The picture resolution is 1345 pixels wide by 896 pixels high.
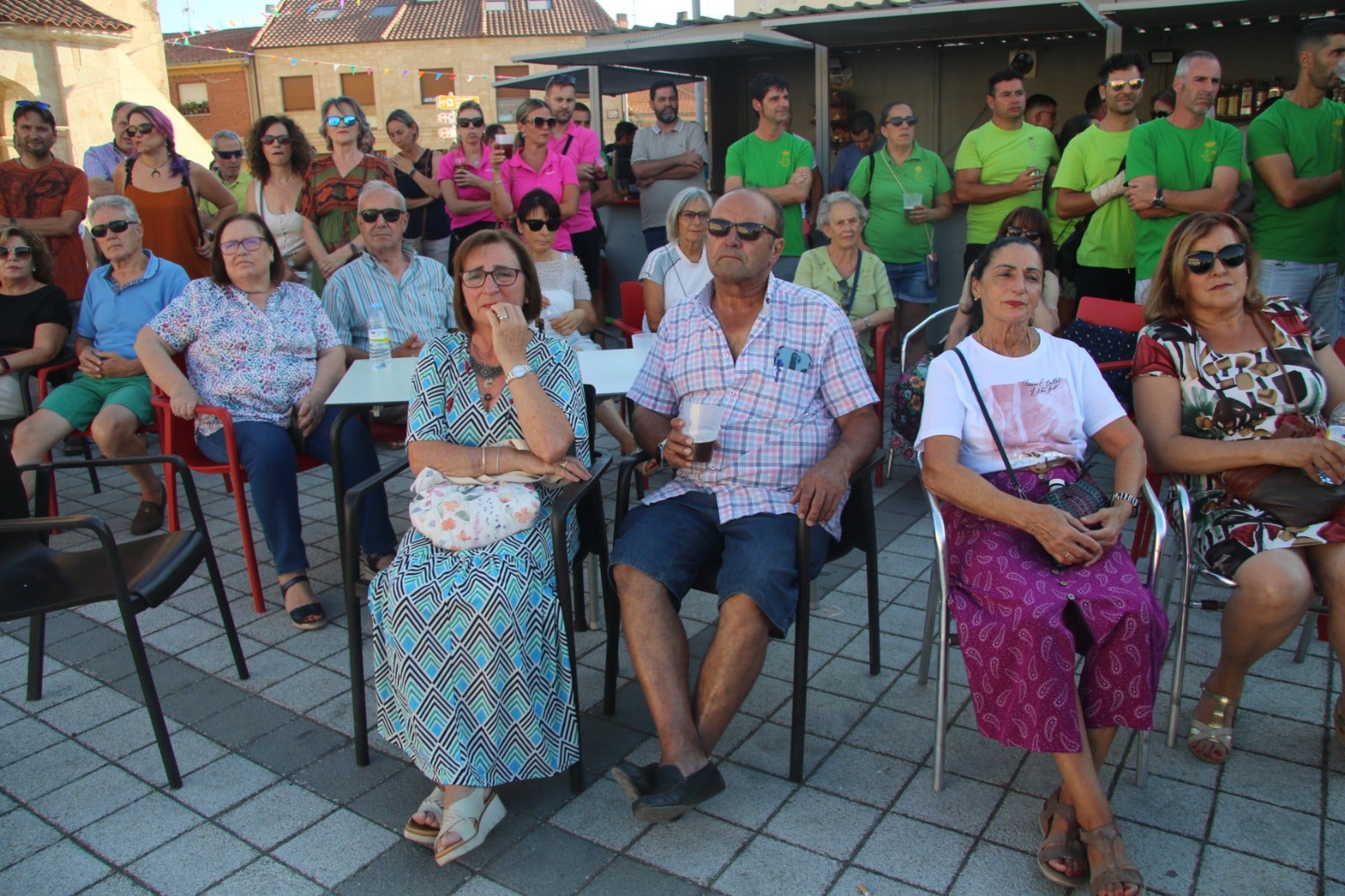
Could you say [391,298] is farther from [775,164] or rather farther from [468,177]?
[775,164]

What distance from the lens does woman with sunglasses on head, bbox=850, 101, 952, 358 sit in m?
5.94

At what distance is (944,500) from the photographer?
2.63 m

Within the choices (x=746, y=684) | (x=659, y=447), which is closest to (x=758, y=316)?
(x=659, y=447)

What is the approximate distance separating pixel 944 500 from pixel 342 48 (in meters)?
41.7

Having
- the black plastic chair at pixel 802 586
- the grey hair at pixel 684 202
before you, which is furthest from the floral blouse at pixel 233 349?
the grey hair at pixel 684 202

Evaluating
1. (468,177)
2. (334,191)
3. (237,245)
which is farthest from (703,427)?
(468,177)

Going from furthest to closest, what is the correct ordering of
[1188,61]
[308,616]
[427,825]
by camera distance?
[1188,61], [308,616], [427,825]

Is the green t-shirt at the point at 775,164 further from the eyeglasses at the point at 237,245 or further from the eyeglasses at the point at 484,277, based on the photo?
the eyeglasses at the point at 484,277

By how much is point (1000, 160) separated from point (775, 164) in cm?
137

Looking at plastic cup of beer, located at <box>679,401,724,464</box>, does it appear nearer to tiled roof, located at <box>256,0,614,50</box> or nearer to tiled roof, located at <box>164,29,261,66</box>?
tiled roof, located at <box>256,0,614,50</box>

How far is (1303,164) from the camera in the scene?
14.4 ft

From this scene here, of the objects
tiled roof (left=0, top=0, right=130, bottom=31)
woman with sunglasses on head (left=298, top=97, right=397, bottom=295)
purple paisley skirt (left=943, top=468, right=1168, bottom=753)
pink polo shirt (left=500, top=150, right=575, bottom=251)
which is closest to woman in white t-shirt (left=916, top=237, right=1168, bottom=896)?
purple paisley skirt (left=943, top=468, right=1168, bottom=753)

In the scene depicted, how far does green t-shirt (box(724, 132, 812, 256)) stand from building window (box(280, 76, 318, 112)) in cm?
3778

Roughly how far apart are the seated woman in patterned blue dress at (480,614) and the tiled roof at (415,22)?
38.8 m
